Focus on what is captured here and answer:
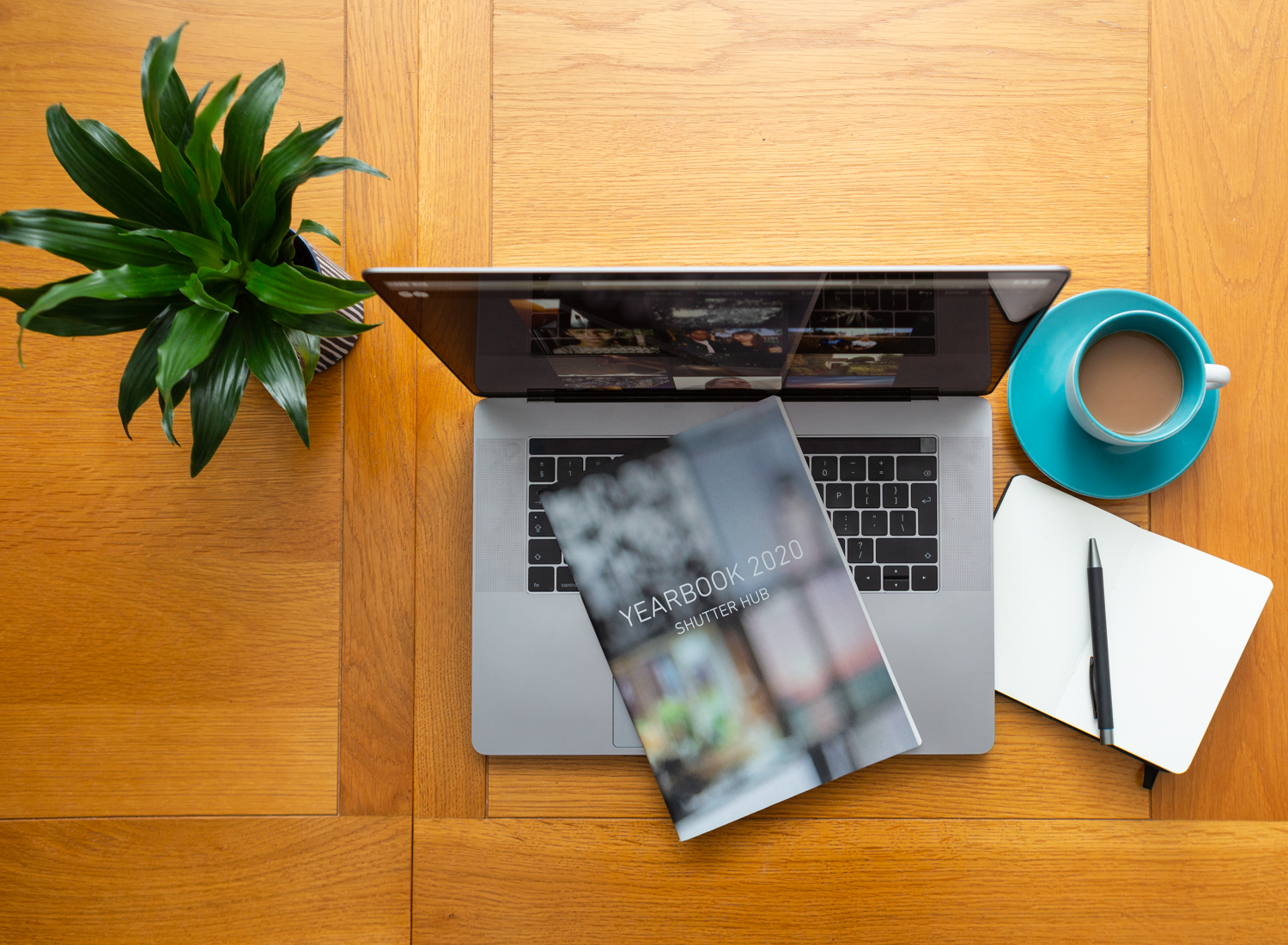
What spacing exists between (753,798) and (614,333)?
0.43 m

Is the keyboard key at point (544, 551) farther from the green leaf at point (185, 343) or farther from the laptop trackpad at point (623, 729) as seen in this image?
the green leaf at point (185, 343)

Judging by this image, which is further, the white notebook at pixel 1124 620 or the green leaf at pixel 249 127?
the white notebook at pixel 1124 620

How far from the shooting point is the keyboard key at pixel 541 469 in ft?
2.21

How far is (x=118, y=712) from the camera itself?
2.30 ft

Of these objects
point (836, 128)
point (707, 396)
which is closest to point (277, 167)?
point (707, 396)

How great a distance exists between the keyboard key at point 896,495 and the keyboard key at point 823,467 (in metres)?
0.05

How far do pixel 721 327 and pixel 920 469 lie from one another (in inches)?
9.7

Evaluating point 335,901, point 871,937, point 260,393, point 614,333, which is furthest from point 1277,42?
point 335,901

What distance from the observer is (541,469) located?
2.21ft

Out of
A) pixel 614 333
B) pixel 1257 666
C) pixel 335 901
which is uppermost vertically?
pixel 614 333

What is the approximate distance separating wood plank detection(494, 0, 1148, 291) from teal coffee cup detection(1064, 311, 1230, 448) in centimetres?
8

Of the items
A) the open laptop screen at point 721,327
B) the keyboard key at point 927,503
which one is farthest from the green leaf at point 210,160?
the keyboard key at point 927,503

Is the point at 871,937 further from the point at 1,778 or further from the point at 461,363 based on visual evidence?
the point at 1,778

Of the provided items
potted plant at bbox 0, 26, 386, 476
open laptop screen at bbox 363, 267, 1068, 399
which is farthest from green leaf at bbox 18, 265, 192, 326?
open laptop screen at bbox 363, 267, 1068, 399
